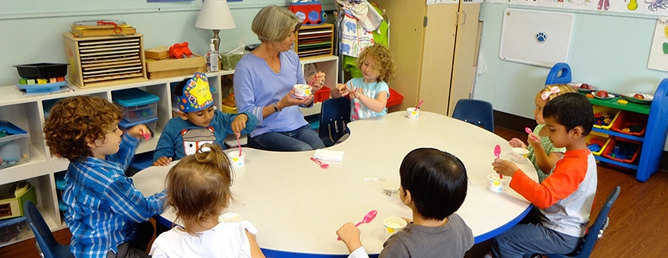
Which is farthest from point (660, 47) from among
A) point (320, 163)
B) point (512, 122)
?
point (320, 163)

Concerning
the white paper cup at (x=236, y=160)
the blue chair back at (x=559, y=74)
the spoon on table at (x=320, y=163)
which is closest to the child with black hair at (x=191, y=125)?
the white paper cup at (x=236, y=160)

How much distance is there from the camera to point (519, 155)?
2.33m

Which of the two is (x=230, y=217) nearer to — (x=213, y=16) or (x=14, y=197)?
(x=14, y=197)

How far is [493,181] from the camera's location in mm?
2018

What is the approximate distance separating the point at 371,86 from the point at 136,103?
140cm

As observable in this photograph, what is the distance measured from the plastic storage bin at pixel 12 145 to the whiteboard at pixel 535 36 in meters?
3.87

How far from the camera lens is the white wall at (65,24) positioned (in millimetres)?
2936

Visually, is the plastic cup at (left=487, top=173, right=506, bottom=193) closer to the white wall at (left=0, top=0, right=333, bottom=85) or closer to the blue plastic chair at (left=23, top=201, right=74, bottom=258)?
the blue plastic chair at (left=23, top=201, right=74, bottom=258)

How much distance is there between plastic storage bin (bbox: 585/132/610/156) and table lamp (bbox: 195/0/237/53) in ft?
9.62

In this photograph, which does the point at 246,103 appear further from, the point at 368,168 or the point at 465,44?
the point at 465,44

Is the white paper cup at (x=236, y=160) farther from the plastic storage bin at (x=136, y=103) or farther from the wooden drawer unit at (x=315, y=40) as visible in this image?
the wooden drawer unit at (x=315, y=40)

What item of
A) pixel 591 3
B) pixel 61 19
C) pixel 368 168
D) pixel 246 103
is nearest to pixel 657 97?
pixel 591 3

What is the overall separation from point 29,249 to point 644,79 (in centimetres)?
432

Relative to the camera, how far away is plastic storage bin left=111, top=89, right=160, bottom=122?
123 inches
